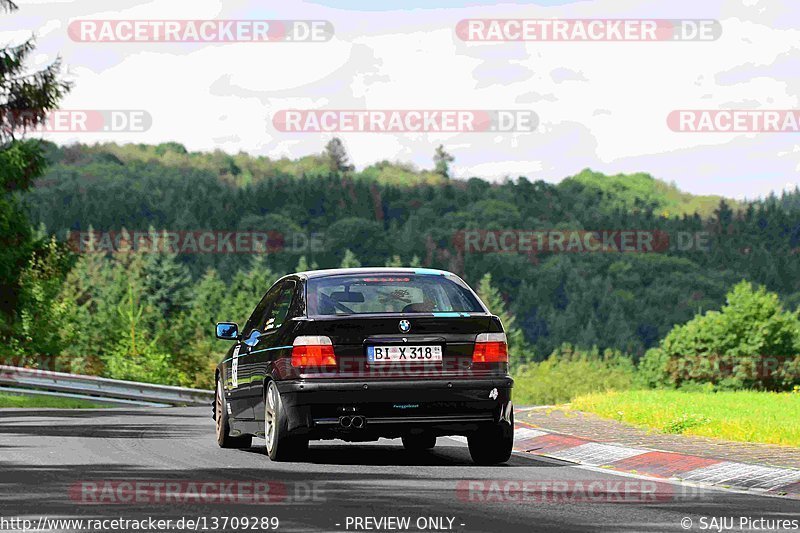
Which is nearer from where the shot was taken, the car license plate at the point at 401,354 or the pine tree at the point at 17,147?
the car license plate at the point at 401,354

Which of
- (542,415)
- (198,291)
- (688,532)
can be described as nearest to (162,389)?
(542,415)

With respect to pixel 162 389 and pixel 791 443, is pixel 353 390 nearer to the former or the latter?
pixel 791 443

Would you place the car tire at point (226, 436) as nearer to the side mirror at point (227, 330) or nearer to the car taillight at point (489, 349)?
the side mirror at point (227, 330)

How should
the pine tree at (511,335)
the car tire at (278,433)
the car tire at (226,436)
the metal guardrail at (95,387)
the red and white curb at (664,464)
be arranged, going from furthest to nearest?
the pine tree at (511,335), the metal guardrail at (95,387), the car tire at (226,436), the car tire at (278,433), the red and white curb at (664,464)

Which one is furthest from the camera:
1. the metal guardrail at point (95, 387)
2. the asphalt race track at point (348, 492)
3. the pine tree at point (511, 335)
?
the pine tree at point (511, 335)

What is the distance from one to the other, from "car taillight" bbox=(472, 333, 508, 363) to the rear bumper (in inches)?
8.7

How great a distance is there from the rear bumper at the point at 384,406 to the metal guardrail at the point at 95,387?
20.0m

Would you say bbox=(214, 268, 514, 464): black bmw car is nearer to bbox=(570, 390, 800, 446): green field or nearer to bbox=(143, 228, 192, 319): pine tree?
bbox=(570, 390, 800, 446): green field

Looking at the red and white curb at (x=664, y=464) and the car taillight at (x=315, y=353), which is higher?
the car taillight at (x=315, y=353)

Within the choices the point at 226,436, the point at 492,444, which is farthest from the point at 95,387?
the point at 492,444

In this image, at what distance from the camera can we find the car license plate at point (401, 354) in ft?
40.0

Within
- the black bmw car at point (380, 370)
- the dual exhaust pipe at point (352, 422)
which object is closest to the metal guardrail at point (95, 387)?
the black bmw car at point (380, 370)

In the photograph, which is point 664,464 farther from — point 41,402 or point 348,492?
point 41,402

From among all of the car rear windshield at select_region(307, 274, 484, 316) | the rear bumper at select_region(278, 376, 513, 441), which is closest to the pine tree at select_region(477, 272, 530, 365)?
the car rear windshield at select_region(307, 274, 484, 316)
